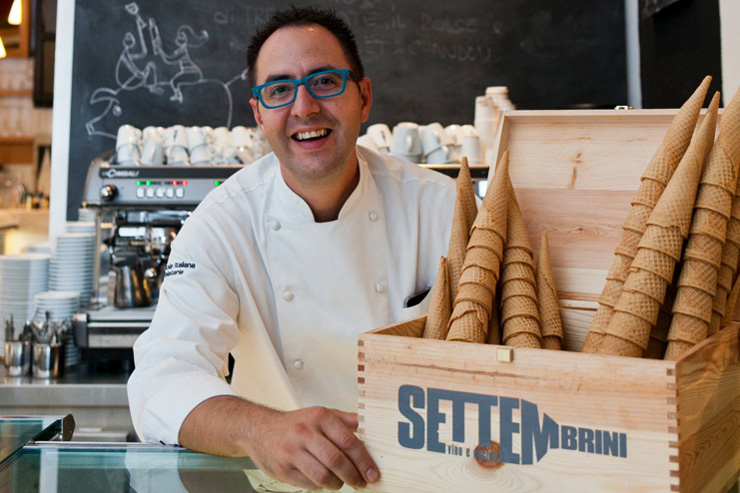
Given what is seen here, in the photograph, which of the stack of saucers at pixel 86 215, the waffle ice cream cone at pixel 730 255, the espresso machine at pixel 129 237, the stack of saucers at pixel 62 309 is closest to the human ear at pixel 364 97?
the waffle ice cream cone at pixel 730 255

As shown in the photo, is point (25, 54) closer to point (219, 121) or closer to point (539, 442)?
point (219, 121)

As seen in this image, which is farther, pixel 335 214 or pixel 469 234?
pixel 335 214

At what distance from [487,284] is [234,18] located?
3.42 m

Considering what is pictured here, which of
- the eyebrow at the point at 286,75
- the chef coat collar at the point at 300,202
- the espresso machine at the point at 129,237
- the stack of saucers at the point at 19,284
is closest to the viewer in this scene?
the eyebrow at the point at 286,75

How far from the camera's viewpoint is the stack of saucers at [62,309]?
2.89m

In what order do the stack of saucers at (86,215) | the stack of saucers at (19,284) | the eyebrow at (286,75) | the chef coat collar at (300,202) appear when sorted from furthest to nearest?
the stack of saucers at (86,215) → the stack of saucers at (19,284) → the chef coat collar at (300,202) → the eyebrow at (286,75)

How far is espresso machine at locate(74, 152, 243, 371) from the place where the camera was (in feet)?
9.35

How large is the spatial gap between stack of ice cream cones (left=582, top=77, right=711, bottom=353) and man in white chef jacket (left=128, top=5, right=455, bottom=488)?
683 mm

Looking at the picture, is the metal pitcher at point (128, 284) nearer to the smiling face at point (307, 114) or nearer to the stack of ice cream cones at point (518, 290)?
the smiling face at point (307, 114)

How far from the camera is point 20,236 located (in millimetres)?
5469

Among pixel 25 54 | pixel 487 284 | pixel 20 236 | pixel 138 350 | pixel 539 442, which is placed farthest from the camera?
pixel 25 54

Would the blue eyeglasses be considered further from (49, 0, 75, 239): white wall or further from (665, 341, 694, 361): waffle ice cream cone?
(49, 0, 75, 239): white wall

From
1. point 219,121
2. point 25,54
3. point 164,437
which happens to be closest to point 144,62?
point 219,121

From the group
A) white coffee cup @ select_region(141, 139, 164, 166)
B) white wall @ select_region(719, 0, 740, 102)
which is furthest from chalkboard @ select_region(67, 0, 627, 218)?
white wall @ select_region(719, 0, 740, 102)
